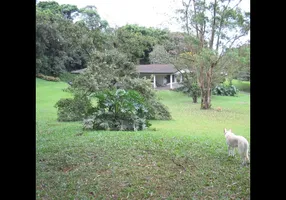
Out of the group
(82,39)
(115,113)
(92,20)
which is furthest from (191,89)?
(115,113)

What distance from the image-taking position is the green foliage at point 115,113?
6.99m

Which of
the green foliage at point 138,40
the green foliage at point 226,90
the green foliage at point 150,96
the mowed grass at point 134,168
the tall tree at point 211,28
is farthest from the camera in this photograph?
the green foliage at point 226,90

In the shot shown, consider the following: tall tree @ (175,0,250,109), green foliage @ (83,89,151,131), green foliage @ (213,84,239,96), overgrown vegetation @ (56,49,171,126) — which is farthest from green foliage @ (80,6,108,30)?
green foliage @ (83,89,151,131)

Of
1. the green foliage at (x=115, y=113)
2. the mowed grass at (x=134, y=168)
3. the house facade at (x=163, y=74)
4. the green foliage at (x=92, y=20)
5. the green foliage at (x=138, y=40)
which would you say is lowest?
the mowed grass at (x=134, y=168)

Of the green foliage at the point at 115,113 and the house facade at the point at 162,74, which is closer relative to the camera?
the green foliage at the point at 115,113

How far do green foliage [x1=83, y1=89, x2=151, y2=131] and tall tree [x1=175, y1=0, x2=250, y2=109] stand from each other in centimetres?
558

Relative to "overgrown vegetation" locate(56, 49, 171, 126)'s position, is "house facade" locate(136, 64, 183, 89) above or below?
above

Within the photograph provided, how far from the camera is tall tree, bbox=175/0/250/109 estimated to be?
11656 mm

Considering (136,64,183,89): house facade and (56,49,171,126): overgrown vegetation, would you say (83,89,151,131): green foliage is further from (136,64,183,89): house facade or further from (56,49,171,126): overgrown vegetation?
(136,64,183,89): house facade

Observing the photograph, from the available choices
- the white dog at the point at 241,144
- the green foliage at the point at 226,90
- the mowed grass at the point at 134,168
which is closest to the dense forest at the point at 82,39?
the green foliage at the point at 226,90

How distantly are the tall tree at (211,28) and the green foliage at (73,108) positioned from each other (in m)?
5.49

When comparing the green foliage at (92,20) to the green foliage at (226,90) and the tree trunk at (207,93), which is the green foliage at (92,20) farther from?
the green foliage at (226,90)
